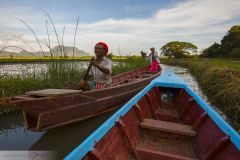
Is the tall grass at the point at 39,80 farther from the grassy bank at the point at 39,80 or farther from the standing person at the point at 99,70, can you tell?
the standing person at the point at 99,70

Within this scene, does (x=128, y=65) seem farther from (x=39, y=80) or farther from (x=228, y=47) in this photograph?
(x=228, y=47)

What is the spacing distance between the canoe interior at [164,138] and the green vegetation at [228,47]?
36844 mm

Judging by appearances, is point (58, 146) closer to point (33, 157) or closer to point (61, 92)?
point (33, 157)

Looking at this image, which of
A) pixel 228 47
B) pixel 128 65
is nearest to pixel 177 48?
pixel 228 47

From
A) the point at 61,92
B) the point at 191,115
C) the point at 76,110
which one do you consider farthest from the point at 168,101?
the point at 61,92

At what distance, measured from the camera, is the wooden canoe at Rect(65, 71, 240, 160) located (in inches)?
90.9

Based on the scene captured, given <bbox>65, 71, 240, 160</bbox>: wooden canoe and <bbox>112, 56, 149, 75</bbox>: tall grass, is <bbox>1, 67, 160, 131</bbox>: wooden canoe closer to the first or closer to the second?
<bbox>65, 71, 240, 160</bbox>: wooden canoe

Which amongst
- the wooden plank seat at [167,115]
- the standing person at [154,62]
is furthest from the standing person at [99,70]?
the standing person at [154,62]

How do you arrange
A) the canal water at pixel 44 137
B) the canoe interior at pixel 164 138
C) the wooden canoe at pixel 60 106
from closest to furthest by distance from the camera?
the canoe interior at pixel 164 138, the wooden canoe at pixel 60 106, the canal water at pixel 44 137

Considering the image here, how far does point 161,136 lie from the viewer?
354 cm

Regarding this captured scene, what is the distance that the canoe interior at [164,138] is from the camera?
245cm

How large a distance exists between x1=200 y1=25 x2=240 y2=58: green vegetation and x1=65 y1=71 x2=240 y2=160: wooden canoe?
36.8m

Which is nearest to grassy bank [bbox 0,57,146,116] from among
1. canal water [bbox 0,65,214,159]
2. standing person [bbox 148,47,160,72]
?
canal water [bbox 0,65,214,159]

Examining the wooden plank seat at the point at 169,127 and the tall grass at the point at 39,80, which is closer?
the wooden plank seat at the point at 169,127
